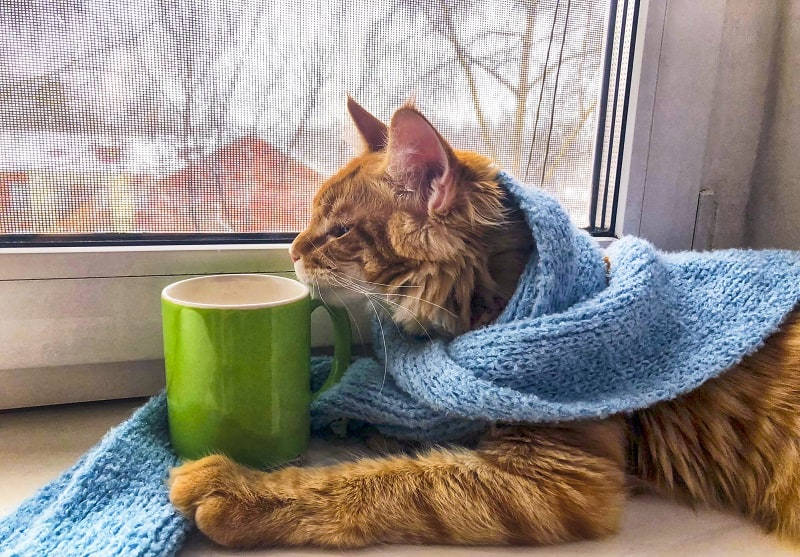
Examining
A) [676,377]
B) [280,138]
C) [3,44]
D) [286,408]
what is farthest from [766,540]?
[3,44]

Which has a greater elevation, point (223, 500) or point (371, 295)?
point (371, 295)

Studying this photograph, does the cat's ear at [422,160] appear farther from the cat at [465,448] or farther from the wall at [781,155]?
the wall at [781,155]

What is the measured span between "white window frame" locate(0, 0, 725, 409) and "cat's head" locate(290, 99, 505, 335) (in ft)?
0.46

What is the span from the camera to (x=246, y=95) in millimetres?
911

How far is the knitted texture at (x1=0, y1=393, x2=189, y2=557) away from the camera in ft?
1.90

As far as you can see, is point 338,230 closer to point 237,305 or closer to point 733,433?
point 237,305

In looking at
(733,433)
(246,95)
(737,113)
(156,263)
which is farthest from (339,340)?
(737,113)

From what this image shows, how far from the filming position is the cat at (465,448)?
0.64 meters

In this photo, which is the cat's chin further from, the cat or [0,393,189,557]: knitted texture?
[0,393,189,557]: knitted texture

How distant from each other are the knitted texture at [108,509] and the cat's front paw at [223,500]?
2 cm

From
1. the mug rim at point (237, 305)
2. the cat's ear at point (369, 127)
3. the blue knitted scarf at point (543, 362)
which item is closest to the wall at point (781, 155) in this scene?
the blue knitted scarf at point (543, 362)

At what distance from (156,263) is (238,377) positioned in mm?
286

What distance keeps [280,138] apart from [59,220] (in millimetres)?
353

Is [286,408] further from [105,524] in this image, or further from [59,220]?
[59,220]
